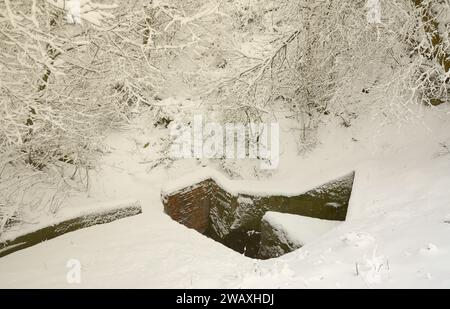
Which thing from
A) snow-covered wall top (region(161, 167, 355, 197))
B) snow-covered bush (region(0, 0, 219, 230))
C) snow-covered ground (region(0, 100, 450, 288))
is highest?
snow-covered bush (region(0, 0, 219, 230))

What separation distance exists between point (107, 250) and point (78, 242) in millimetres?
727

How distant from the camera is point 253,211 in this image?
29.3ft

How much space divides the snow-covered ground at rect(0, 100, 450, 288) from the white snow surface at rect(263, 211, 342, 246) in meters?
0.79

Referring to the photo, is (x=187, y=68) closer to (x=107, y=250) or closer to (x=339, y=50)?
(x=339, y=50)

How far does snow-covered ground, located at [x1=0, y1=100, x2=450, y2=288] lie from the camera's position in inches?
165

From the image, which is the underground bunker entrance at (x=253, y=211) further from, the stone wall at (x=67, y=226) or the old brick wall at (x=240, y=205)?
the stone wall at (x=67, y=226)

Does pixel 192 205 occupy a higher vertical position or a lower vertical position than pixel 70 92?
lower

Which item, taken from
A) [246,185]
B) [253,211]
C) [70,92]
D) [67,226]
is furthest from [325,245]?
[70,92]

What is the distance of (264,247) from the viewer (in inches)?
321

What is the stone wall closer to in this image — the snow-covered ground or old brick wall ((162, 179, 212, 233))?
the snow-covered ground

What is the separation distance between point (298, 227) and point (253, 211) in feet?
5.18

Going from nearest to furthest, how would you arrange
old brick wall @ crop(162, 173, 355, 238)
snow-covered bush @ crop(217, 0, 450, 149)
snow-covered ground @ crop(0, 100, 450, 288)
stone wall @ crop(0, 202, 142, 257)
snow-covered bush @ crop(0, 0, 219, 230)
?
snow-covered ground @ crop(0, 100, 450, 288) → snow-covered bush @ crop(0, 0, 219, 230) → snow-covered bush @ crop(217, 0, 450, 149) → stone wall @ crop(0, 202, 142, 257) → old brick wall @ crop(162, 173, 355, 238)

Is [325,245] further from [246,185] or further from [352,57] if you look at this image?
[352,57]

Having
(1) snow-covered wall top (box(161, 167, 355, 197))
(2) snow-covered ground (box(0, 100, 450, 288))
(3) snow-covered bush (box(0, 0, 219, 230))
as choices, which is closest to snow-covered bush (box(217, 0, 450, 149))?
(2) snow-covered ground (box(0, 100, 450, 288))
